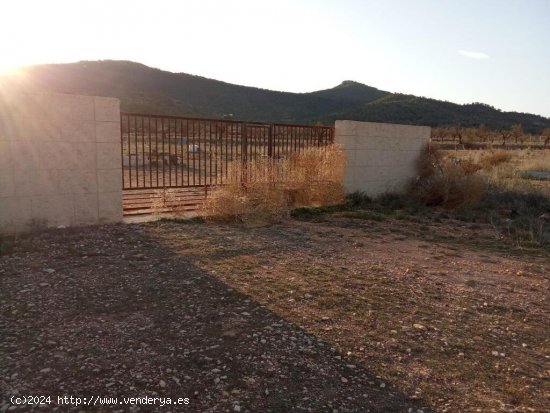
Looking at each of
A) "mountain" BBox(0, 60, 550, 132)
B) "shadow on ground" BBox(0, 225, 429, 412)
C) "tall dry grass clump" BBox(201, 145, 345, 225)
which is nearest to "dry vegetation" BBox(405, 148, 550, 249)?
"tall dry grass clump" BBox(201, 145, 345, 225)

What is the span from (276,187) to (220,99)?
4711cm

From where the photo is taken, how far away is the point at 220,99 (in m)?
55.2

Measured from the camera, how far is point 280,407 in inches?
122

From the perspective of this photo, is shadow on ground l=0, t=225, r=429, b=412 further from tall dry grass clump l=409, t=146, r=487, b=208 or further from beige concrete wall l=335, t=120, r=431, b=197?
tall dry grass clump l=409, t=146, r=487, b=208

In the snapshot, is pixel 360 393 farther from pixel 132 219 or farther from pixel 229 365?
pixel 132 219

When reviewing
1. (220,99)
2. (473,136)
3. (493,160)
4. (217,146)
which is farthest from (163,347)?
(473,136)

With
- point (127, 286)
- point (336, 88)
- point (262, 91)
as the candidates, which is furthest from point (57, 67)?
point (127, 286)

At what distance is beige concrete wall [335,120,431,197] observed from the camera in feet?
39.7

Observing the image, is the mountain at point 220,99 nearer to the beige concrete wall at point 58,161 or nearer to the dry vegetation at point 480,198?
the dry vegetation at point 480,198

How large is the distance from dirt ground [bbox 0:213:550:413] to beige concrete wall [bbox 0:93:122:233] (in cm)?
54

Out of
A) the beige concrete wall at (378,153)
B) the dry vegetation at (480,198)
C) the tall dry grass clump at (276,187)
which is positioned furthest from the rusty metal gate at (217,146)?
the dry vegetation at (480,198)

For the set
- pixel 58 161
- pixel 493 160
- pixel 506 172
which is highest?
pixel 58 161

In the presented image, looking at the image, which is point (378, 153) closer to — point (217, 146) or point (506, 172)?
point (217, 146)

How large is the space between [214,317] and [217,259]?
6.54ft
